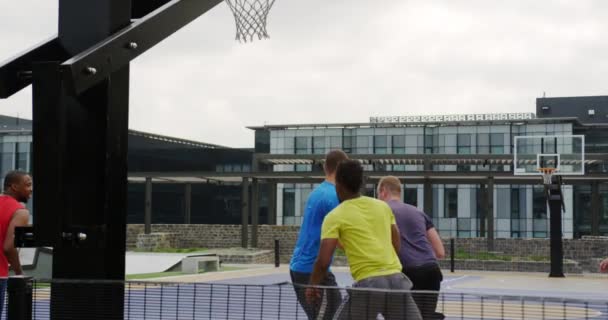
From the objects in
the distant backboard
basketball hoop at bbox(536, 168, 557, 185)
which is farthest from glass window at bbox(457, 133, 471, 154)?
basketball hoop at bbox(536, 168, 557, 185)

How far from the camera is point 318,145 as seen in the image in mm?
63844

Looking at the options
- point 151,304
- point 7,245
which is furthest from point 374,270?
point 7,245

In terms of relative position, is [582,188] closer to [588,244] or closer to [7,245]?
[588,244]

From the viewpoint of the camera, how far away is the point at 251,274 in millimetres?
25938

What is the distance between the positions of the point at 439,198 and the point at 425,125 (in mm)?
5058

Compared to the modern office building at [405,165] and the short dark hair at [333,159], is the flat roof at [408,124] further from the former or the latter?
the short dark hair at [333,159]

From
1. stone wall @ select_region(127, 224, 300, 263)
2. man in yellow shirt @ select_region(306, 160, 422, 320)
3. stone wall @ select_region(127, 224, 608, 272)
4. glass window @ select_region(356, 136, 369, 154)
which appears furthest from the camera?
glass window @ select_region(356, 136, 369, 154)

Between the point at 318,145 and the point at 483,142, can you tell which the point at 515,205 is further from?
the point at 318,145

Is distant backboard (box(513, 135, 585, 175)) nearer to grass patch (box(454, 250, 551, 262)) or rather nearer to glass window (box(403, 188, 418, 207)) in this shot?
grass patch (box(454, 250, 551, 262))

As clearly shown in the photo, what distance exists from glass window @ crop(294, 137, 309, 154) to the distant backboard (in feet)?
47.1

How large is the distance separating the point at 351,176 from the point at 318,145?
191ft

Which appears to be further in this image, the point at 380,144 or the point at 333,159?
the point at 380,144

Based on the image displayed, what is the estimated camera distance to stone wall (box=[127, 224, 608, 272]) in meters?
36.9

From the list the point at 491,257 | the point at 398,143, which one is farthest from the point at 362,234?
the point at 398,143
